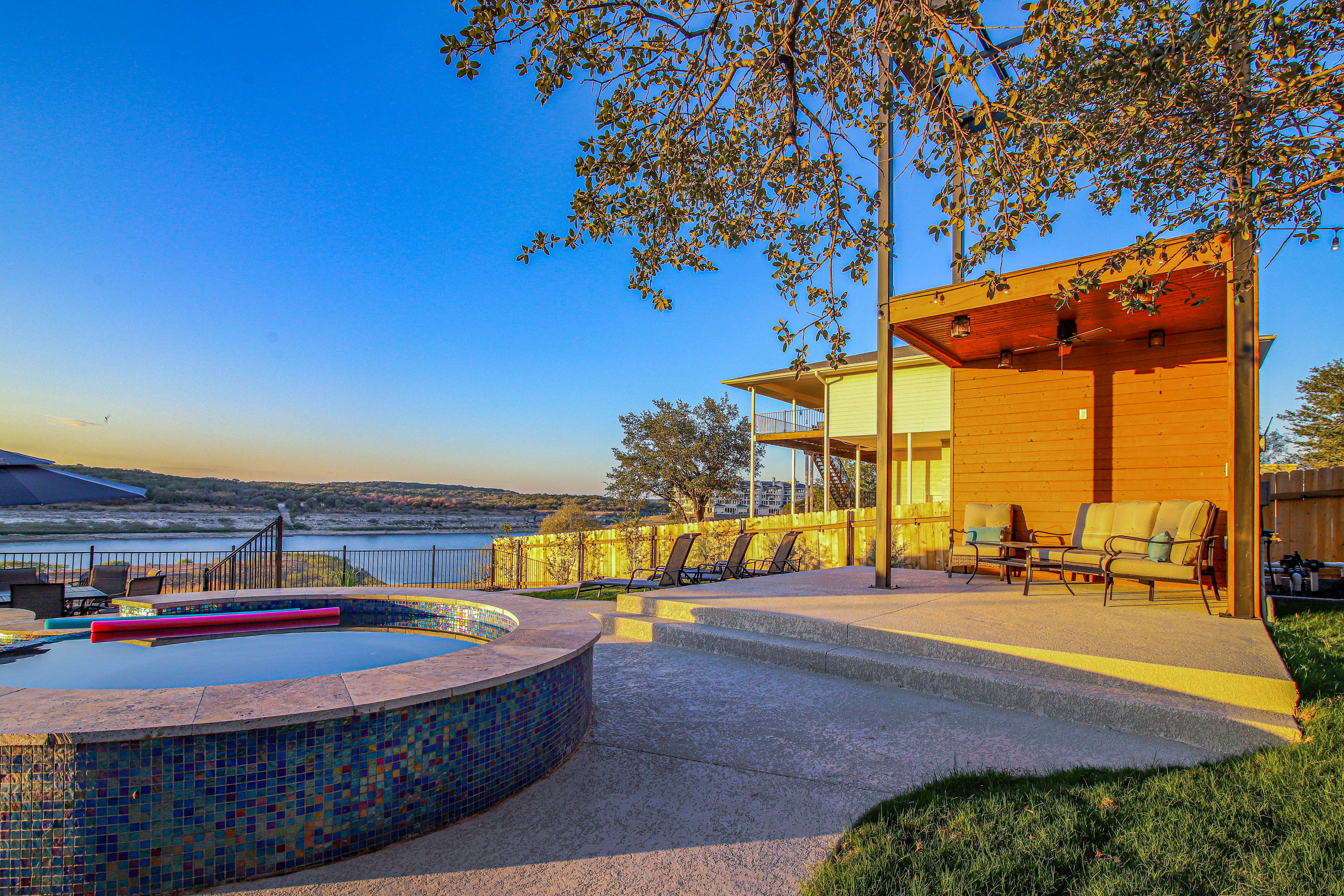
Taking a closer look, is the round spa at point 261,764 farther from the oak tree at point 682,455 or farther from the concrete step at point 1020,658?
the oak tree at point 682,455

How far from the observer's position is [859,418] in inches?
723

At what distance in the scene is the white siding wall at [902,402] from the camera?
57.4 feet

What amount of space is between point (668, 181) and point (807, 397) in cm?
1984

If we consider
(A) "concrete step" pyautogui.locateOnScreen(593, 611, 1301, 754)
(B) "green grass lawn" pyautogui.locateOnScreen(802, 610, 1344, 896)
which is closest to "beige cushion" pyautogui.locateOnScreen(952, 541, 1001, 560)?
(A) "concrete step" pyautogui.locateOnScreen(593, 611, 1301, 754)

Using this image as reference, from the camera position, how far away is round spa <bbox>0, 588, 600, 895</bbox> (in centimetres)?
183

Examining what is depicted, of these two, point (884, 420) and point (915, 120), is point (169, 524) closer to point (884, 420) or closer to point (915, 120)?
point (884, 420)

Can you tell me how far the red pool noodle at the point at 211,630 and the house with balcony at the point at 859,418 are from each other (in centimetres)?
1231

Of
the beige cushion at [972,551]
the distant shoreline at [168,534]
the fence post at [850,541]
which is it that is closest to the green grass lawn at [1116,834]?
the beige cushion at [972,551]

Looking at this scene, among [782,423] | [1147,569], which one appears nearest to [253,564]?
[1147,569]

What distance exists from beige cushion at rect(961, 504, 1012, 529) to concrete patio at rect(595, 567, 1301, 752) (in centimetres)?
134

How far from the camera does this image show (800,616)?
526cm

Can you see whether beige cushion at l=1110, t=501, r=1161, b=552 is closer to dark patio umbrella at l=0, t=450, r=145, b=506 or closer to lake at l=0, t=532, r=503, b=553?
lake at l=0, t=532, r=503, b=553

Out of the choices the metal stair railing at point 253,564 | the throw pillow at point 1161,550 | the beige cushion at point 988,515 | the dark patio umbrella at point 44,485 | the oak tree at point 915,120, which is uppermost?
the oak tree at point 915,120

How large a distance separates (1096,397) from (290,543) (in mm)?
12819
